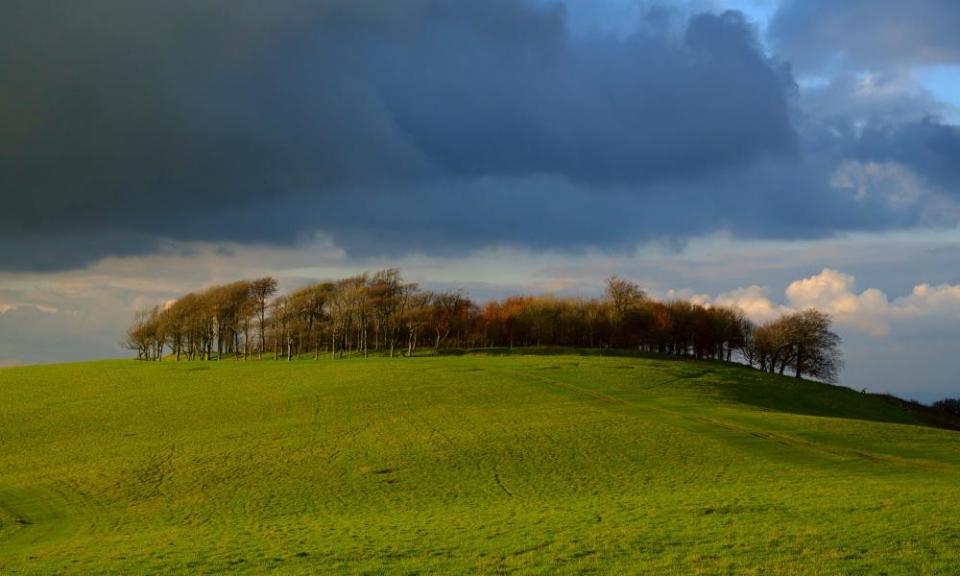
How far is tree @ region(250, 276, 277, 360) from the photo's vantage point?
12888cm

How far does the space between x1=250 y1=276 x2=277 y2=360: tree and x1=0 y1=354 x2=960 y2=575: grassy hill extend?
159 ft

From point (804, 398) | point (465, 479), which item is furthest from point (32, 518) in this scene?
point (804, 398)

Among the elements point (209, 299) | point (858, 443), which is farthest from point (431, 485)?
point (209, 299)

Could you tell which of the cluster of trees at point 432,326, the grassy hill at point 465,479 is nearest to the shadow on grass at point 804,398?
the grassy hill at point 465,479

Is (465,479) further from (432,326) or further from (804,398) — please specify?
(432,326)

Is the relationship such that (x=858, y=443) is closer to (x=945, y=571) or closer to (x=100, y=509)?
(x=945, y=571)

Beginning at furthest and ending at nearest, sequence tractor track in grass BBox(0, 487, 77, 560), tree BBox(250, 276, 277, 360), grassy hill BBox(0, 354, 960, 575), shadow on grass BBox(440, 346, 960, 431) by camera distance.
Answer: tree BBox(250, 276, 277, 360), shadow on grass BBox(440, 346, 960, 431), tractor track in grass BBox(0, 487, 77, 560), grassy hill BBox(0, 354, 960, 575)

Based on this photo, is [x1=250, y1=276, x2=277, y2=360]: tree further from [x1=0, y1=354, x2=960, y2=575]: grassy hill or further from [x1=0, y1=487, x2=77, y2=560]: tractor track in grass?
[x1=0, y1=487, x2=77, y2=560]: tractor track in grass

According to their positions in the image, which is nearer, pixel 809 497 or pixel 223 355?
pixel 809 497

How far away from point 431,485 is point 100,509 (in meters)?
15.1

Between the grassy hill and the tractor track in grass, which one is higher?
the grassy hill

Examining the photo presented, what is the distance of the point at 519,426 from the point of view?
53219 millimetres

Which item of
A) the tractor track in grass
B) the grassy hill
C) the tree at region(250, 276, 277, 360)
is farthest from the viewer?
the tree at region(250, 276, 277, 360)

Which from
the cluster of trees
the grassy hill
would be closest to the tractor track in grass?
the grassy hill
